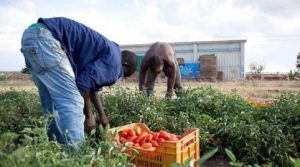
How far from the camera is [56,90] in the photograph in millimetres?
3223

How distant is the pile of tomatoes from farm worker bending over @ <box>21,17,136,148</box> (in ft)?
1.41

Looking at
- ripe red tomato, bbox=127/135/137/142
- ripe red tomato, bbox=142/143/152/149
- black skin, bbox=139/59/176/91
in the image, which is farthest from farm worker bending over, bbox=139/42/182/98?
ripe red tomato, bbox=142/143/152/149

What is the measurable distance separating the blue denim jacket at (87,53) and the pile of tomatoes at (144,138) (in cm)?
66

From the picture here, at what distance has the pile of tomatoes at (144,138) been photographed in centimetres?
377

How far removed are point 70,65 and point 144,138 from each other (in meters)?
1.07

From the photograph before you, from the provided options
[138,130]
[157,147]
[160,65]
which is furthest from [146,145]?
[160,65]

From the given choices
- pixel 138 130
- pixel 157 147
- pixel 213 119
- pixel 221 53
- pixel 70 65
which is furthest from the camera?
pixel 221 53

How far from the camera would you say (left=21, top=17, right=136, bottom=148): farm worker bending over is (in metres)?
3.19

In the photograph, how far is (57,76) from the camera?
10.5ft

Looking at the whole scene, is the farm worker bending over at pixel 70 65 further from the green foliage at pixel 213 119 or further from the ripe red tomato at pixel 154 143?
the ripe red tomato at pixel 154 143

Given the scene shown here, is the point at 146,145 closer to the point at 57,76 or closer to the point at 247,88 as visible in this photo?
the point at 57,76

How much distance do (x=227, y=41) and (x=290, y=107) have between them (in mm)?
28996

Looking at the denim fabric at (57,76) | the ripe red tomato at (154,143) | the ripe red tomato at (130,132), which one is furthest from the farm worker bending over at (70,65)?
the ripe red tomato at (154,143)

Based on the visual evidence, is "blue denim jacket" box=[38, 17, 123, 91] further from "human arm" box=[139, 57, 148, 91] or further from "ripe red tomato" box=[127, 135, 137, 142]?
"human arm" box=[139, 57, 148, 91]
